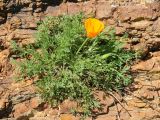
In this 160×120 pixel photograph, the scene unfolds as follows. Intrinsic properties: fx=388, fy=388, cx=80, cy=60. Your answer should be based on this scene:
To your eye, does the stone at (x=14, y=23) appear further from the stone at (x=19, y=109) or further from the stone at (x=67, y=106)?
the stone at (x=67, y=106)

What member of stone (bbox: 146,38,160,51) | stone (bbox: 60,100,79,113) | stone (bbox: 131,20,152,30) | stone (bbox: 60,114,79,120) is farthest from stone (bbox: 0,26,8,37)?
stone (bbox: 146,38,160,51)

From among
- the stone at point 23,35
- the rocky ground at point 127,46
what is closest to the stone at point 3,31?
the rocky ground at point 127,46

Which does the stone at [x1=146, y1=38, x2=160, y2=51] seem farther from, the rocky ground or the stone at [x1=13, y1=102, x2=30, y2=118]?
the stone at [x1=13, y1=102, x2=30, y2=118]

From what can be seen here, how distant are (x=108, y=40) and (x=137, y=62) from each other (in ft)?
1.49

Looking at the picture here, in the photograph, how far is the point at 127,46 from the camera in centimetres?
464

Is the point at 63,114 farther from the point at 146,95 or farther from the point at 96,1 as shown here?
the point at 96,1

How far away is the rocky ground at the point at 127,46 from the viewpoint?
4.19 m

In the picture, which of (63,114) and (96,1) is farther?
(96,1)

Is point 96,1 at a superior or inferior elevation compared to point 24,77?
superior

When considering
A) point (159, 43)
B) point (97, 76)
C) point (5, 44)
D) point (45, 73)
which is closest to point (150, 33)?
point (159, 43)

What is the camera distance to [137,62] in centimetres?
467

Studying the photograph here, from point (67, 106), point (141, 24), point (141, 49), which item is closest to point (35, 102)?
point (67, 106)

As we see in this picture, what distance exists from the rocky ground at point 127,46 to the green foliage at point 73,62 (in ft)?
0.35

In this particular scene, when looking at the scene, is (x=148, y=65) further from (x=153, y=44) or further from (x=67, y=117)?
(x=67, y=117)
